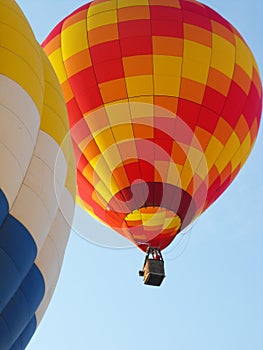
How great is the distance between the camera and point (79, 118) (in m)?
10.6

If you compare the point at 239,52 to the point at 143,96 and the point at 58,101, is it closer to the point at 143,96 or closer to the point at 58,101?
the point at 143,96

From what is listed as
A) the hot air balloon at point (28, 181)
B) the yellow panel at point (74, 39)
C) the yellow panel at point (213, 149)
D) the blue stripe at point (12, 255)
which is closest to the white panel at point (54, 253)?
the hot air balloon at point (28, 181)

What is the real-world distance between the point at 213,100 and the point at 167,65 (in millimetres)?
825

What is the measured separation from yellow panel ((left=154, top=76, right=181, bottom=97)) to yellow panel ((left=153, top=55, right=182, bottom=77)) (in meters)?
0.07

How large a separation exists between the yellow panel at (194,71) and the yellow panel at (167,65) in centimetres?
9

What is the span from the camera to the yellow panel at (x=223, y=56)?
1074 centimetres

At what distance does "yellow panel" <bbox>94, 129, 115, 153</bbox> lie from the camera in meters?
10.4

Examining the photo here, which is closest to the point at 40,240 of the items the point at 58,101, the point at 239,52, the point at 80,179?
the point at 58,101

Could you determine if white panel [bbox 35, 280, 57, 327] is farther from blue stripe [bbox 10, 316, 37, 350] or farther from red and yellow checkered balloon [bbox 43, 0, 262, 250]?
red and yellow checkered balloon [bbox 43, 0, 262, 250]

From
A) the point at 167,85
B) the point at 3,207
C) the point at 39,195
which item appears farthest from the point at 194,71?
the point at 3,207

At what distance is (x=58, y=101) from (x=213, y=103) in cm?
308

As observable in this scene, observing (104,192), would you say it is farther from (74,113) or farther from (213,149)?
(213,149)

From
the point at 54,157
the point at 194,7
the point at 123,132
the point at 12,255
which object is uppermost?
the point at 194,7

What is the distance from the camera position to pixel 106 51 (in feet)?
34.8
